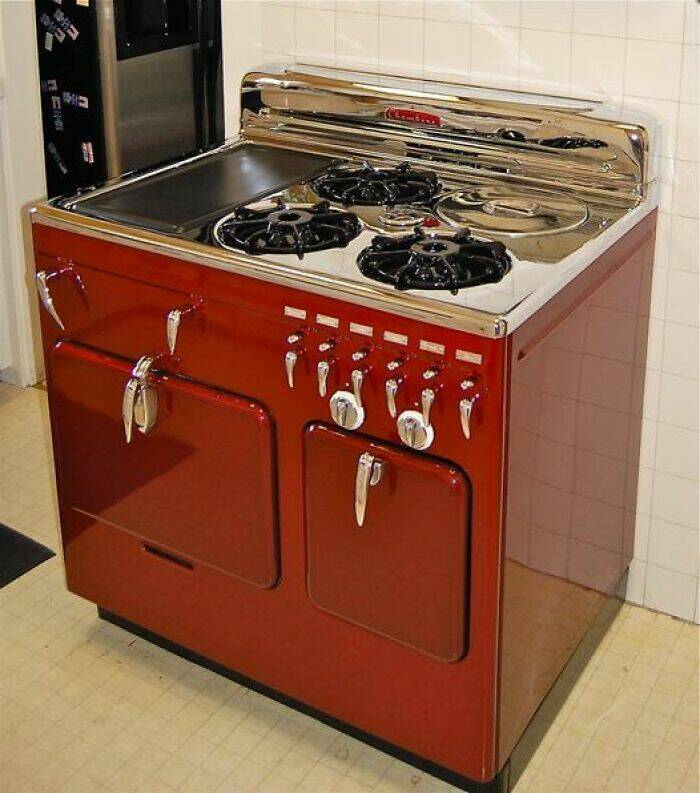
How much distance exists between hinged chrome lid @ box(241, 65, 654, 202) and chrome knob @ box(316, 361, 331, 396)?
0.63m

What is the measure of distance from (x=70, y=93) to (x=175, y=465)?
4.29 feet

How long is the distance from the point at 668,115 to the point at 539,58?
27 cm

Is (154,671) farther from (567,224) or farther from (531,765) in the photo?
(567,224)

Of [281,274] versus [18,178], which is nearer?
[281,274]

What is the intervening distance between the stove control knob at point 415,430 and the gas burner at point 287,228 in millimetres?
336

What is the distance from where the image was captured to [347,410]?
6.48 ft

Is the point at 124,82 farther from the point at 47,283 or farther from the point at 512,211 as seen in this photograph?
the point at 512,211

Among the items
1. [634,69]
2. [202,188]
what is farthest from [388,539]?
[634,69]

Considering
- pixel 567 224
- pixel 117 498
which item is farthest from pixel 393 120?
pixel 117 498

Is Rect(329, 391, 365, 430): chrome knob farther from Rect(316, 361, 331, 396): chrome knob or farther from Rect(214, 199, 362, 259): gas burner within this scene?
Rect(214, 199, 362, 259): gas burner

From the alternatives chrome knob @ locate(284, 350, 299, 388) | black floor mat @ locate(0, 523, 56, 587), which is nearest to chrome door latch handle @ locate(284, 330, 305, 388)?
chrome knob @ locate(284, 350, 299, 388)

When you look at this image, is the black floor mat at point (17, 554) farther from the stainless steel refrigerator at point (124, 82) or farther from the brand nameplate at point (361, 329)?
the brand nameplate at point (361, 329)

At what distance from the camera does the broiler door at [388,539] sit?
1.95 m

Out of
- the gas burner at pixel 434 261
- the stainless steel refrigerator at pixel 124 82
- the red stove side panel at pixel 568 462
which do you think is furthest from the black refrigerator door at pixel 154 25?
the red stove side panel at pixel 568 462
